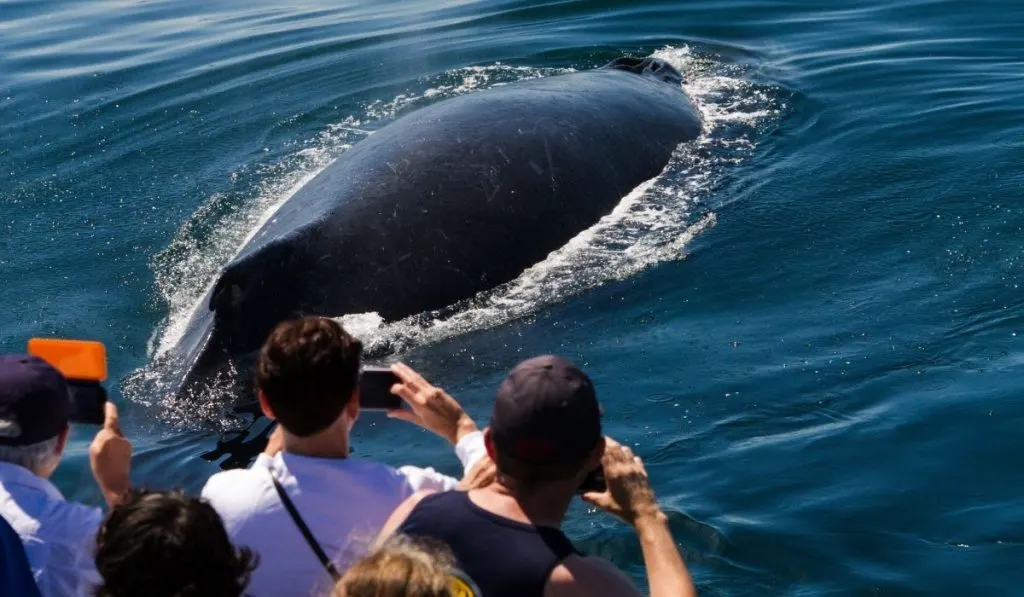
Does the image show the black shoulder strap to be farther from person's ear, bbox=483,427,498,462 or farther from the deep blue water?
the deep blue water

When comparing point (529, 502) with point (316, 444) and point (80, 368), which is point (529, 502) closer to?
point (316, 444)

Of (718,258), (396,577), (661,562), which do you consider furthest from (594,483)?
(718,258)

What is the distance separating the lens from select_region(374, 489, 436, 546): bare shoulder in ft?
12.9

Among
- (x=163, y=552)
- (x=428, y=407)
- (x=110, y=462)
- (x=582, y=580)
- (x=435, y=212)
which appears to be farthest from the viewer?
(x=435, y=212)

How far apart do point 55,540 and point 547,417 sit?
4.94ft

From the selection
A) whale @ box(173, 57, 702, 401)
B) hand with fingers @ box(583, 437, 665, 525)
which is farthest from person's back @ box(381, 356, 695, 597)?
whale @ box(173, 57, 702, 401)

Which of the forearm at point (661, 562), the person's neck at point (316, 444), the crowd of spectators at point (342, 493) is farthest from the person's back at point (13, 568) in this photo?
the forearm at point (661, 562)

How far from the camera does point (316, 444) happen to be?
4258mm

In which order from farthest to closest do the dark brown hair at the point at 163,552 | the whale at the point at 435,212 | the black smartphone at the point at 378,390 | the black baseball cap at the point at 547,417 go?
the whale at the point at 435,212 → the black smartphone at the point at 378,390 → the black baseball cap at the point at 547,417 → the dark brown hair at the point at 163,552

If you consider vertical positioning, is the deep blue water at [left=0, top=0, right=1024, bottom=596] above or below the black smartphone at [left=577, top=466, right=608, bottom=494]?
below

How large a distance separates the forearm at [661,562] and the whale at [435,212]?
403cm

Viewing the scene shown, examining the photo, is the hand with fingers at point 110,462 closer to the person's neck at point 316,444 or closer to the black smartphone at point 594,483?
the person's neck at point 316,444

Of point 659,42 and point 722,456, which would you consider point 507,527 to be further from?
point 659,42

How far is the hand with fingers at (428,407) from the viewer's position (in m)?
4.78
